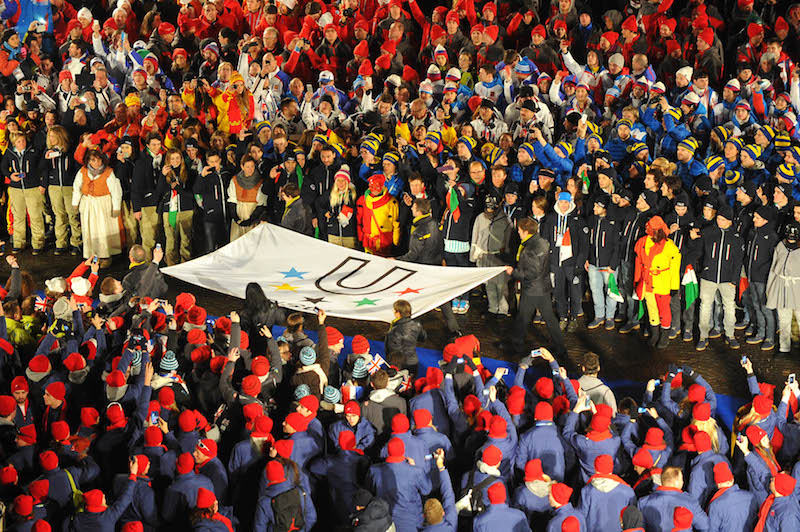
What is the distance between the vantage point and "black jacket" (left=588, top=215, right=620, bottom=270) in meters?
13.0

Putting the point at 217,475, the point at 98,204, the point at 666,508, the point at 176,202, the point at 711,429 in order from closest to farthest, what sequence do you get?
1. the point at 666,508
2. the point at 217,475
3. the point at 711,429
4. the point at 176,202
5. the point at 98,204

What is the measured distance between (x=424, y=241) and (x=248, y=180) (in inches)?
125

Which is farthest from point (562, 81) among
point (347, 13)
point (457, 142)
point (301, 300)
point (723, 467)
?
point (723, 467)

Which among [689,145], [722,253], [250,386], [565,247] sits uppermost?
[689,145]

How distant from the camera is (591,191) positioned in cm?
1354

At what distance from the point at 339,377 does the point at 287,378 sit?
609 millimetres

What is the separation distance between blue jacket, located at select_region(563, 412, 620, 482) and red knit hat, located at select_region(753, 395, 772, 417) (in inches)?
52.9

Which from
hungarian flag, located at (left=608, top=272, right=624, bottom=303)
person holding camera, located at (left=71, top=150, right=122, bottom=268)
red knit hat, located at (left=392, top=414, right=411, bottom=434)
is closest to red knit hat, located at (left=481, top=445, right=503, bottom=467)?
red knit hat, located at (left=392, top=414, right=411, bottom=434)

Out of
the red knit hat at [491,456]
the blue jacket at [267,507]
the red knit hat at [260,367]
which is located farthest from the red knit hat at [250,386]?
the red knit hat at [491,456]

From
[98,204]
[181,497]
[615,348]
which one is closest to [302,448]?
[181,497]

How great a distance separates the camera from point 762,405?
30.7 ft

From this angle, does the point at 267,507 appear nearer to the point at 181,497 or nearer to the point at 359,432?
the point at 181,497

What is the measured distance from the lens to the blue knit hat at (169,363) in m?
10.3

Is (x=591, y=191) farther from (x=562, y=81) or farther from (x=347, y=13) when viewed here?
(x=347, y=13)
